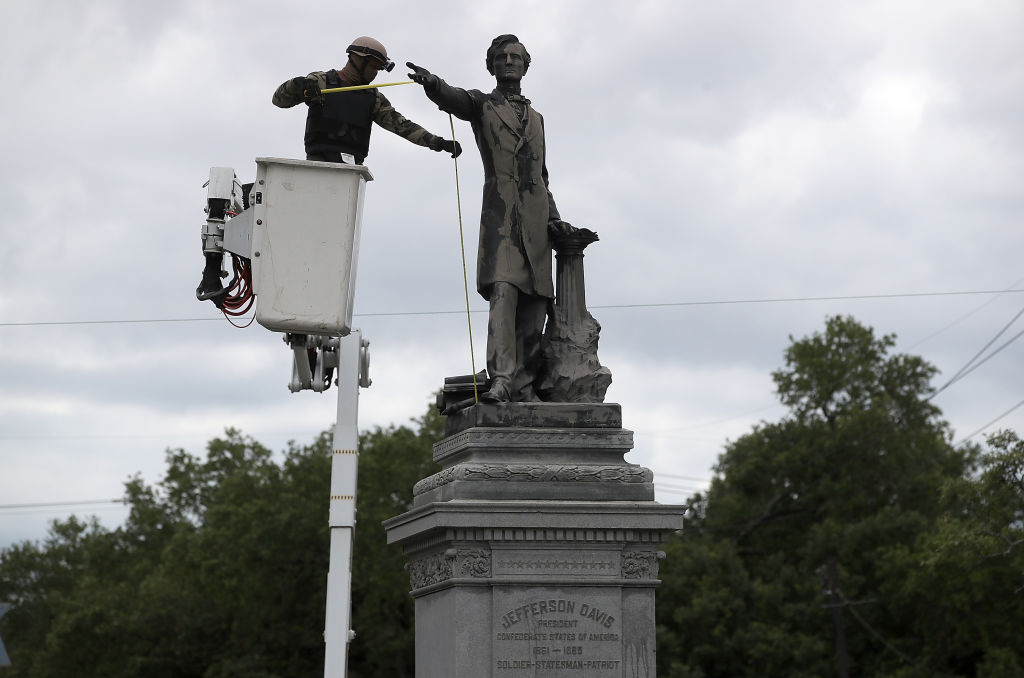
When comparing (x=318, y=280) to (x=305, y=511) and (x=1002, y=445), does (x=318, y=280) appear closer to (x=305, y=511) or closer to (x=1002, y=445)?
(x=1002, y=445)

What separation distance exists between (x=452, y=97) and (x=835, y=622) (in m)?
37.4

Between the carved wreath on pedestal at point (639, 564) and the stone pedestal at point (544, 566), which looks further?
the carved wreath on pedestal at point (639, 564)

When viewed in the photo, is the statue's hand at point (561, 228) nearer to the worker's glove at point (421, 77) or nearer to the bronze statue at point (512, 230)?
the bronze statue at point (512, 230)

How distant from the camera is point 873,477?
57.1m

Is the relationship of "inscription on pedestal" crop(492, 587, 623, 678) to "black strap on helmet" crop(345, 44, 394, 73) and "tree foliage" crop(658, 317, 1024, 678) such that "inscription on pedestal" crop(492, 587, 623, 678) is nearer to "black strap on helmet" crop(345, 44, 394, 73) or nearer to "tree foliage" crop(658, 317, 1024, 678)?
"black strap on helmet" crop(345, 44, 394, 73)

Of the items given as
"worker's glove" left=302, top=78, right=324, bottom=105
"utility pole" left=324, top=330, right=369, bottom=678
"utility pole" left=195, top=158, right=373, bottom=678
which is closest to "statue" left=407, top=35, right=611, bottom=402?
"worker's glove" left=302, top=78, right=324, bottom=105

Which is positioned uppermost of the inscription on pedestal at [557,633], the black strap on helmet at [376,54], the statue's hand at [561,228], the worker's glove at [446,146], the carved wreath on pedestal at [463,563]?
the black strap on helmet at [376,54]

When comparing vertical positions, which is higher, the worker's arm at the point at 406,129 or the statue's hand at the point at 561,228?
the worker's arm at the point at 406,129

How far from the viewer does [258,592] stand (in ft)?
175

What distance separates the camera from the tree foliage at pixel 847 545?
151 ft

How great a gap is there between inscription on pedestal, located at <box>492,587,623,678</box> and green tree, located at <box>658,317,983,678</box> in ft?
114

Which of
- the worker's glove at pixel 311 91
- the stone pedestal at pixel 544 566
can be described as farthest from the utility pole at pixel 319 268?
the worker's glove at pixel 311 91

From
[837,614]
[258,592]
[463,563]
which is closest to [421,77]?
[463,563]

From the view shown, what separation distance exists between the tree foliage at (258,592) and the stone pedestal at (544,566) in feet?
120
